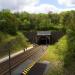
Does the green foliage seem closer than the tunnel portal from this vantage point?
Yes

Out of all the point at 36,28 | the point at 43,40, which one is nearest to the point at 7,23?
the point at 43,40

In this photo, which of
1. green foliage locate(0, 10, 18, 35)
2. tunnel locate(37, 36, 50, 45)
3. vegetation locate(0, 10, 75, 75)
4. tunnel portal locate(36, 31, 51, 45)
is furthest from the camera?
tunnel locate(37, 36, 50, 45)

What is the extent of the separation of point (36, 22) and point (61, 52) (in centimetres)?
5683

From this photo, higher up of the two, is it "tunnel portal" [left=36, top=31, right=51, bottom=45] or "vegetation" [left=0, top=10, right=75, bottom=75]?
"vegetation" [left=0, top=10, right=75, bottom=75]

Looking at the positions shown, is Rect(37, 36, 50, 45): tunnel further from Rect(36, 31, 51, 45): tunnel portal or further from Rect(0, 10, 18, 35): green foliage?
Rect(0, 10, 18, 35): green foliage

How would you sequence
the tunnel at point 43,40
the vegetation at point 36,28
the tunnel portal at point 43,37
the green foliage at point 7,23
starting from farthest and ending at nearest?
the tunnel at point 43,40 < the tunnel portal at point 43,37 < the green foliage at point 7,23 < the vegetation at point 36,28

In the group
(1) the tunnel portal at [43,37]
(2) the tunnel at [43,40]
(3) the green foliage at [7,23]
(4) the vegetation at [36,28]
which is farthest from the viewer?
(2) the tunnel at [43,40]

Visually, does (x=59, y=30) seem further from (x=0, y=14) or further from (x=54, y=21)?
(x=0, y=14)

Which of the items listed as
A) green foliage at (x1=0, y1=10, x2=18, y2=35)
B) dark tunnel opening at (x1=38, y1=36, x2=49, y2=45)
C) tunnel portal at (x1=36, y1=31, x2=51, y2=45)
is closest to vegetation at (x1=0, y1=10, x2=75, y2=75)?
green foliage at (x1=0, y1=10, x2=18, y2=35)

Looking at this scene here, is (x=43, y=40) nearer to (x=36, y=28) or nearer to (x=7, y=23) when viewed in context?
(x=36, y=28)

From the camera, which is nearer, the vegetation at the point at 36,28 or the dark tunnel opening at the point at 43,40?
the vegetation at the point at 36,28

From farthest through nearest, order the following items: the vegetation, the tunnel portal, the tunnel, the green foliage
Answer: the tunnel
the tunnel portal
the green foliage
the vegetation

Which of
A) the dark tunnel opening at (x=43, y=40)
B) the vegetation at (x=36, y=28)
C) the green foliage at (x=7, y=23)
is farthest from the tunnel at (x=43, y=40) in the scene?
the green foliage at (x=7, y=23)

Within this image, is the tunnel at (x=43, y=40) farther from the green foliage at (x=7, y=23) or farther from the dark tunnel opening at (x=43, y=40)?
the green foliage at (x=7, y=23)
